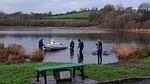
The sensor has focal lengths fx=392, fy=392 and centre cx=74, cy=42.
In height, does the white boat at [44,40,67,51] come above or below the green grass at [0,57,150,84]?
below

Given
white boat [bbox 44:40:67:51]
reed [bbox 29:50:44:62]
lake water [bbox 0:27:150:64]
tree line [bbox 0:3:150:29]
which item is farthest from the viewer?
tree line [bbox 0:3:150:29]

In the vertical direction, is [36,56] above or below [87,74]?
below

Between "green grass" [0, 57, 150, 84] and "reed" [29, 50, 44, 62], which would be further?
"reed" [29, 50, 44, 62]

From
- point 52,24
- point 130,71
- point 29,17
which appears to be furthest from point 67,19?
point 130,71

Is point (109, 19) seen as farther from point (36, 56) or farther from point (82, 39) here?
point (36, 56)

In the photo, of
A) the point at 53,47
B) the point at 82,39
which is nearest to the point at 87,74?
the point at 53,47

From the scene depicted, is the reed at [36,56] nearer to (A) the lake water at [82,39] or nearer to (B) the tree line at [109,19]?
(A) the lake water at [82,39]

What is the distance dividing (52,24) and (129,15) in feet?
106

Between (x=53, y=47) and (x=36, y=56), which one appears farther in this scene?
(x=53, y=47)

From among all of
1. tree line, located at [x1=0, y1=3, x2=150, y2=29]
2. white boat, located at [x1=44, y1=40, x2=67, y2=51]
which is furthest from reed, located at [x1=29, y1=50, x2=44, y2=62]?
tree line, located at [x1=0, y1=3, x2=150, y2=29]

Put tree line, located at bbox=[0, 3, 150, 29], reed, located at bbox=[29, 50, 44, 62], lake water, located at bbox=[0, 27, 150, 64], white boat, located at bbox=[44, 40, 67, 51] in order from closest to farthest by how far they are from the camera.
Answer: reed, located at bbox=[29, 50, 44, 62], lake water, located at bbox=[0, 27, 150, 64], white boat, located at bbox=[44, 40, 67, 51], tree line, located at bbox=[0, 3, 150, 29]

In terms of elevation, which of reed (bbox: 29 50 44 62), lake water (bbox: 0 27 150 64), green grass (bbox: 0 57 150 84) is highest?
green grass (bbox: 0 57 150 84)

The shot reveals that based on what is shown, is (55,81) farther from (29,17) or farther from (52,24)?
(29,17)

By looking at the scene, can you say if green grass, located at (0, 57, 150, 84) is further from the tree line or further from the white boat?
the tree line
